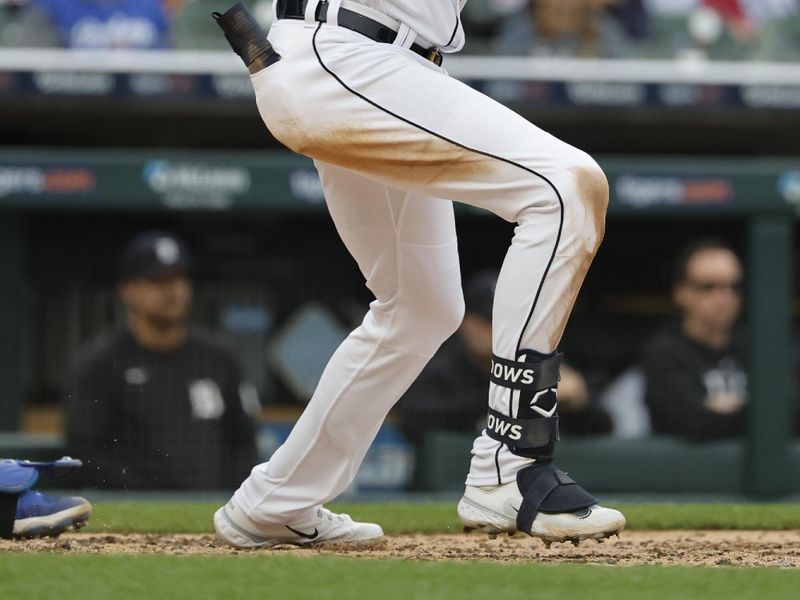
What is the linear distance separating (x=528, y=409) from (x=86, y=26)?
5409 millimetres

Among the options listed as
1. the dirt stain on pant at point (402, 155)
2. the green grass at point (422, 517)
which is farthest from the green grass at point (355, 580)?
the green grass at point (422, 517)

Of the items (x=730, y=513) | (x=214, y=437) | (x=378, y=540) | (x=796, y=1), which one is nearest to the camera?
(x=378, y=540)

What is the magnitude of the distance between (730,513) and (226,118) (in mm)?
4479

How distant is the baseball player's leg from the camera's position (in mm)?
2938

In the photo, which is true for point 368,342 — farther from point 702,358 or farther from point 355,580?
point 702,358

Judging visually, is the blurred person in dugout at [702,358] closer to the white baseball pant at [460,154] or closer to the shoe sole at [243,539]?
the shoe sole at [243,539]

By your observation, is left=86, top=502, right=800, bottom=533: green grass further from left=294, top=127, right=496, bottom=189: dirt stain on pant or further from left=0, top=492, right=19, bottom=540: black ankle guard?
left=294, top=127, right=496, bottom=189: dirt stain on pant

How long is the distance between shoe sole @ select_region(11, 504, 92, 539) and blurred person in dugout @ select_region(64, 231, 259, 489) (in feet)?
5.64

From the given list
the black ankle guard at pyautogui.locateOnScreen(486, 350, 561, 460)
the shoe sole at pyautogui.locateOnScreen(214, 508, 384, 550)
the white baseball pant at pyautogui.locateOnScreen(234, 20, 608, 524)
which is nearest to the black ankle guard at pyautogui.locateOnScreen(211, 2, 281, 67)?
the white baseball pant at pyautogui.locateOnScreen(234, 20, 608, 524)

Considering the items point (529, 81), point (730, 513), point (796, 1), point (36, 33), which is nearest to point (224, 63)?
point (36, 33)

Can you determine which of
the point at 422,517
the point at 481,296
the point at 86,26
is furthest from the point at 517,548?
the point at 86,26

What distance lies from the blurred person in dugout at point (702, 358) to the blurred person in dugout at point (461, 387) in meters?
0.33

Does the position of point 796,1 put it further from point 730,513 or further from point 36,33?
point 730,513

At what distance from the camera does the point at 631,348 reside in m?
5.80
